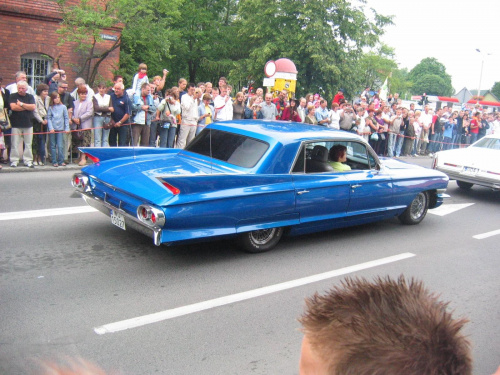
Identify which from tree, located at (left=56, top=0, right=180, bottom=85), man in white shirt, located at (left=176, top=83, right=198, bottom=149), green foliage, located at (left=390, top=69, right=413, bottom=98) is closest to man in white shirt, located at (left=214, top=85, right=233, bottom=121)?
man in white shirt, located at (left=176, top=83, right=198, bottom=149)

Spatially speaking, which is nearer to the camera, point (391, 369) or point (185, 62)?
point (391, 369)

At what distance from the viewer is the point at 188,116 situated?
43.4 ft

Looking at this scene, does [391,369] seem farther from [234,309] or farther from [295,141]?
[295,141]

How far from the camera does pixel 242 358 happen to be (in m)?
3.95

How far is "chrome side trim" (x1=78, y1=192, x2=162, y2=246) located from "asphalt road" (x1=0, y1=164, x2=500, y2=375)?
1.45 feet

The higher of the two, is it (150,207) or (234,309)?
(150,207)

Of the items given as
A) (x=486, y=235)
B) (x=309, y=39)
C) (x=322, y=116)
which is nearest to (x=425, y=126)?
(x=322, y=116)

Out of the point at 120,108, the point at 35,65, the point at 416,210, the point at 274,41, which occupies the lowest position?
the point at 416,210

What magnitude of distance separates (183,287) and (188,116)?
28.1 ft

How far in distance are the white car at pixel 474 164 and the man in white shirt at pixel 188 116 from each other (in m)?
6.15

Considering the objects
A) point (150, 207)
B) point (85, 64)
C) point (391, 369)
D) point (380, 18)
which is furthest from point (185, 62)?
point (391, 369)

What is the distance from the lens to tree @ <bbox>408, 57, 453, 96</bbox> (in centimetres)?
14650

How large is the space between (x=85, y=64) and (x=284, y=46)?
1802 centimetres

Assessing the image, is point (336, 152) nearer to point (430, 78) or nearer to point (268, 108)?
point (268, 108)
